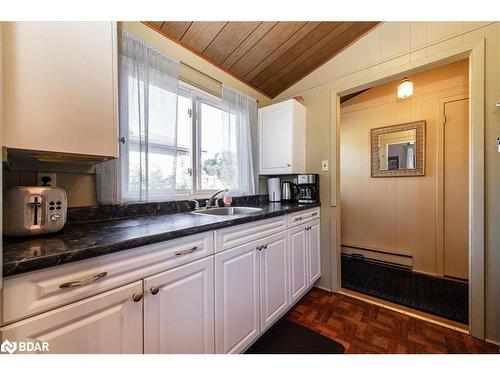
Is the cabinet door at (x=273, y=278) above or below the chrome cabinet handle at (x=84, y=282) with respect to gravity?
below

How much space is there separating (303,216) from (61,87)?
177 centimetres

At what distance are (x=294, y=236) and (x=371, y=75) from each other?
1.65 metres

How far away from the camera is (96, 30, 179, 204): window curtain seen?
3.99 feet

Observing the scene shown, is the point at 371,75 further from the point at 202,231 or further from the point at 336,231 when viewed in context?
the point at 202,231

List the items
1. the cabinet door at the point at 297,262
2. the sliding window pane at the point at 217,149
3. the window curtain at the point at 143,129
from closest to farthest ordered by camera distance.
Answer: the window curtain at the point at 143,129
the cabinet door at the point at 297,262
the sliding window pane at the point at 217,149

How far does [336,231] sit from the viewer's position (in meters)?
2.12

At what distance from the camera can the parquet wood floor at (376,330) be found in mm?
1337

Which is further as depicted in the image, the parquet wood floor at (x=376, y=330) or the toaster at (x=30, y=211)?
the parquet wood floor at (x=376, y=330)

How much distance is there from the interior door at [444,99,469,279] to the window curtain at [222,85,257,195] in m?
2.19

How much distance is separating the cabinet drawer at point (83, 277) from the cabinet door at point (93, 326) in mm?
25

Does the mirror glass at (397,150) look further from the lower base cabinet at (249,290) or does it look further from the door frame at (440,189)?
the lower base cabinet at (249,290)
